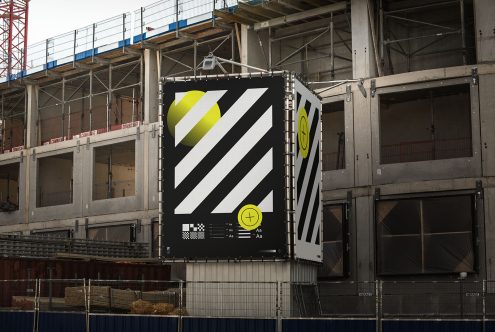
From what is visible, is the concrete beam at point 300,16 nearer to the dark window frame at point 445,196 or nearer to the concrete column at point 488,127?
the concrete column at point 488,127

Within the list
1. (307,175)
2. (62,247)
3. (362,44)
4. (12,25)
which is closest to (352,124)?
(362,44)

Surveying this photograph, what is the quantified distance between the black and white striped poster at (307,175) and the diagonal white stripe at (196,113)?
9.64 feet

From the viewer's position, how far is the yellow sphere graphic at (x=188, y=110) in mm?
29516

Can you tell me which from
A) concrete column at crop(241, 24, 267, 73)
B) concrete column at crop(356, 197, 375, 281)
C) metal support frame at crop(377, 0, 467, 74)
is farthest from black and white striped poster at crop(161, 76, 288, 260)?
concrete column at crop(241, 24, 267, 73)

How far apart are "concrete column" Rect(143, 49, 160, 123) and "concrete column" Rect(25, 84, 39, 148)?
483 inches

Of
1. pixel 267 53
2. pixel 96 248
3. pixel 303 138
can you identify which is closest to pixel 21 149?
pixel 96 248

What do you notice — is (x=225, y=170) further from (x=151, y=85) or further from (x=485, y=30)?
(x=151, y=85)

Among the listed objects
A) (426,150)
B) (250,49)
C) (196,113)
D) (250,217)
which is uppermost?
(250,49)

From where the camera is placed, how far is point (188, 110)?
98.0ft

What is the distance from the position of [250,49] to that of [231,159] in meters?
20.8

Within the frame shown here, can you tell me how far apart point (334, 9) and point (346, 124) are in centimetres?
667

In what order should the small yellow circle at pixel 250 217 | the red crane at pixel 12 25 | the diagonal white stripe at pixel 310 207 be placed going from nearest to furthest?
1. the small yellow circle at pixel 250 217
2. the diagonal white stripe at pixel 310 207
3. the red crane at pixel 12 25

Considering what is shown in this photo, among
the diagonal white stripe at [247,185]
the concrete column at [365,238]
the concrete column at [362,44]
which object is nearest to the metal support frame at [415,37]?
the concrete column at [362,44]

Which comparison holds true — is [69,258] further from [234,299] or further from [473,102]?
[473,102]
